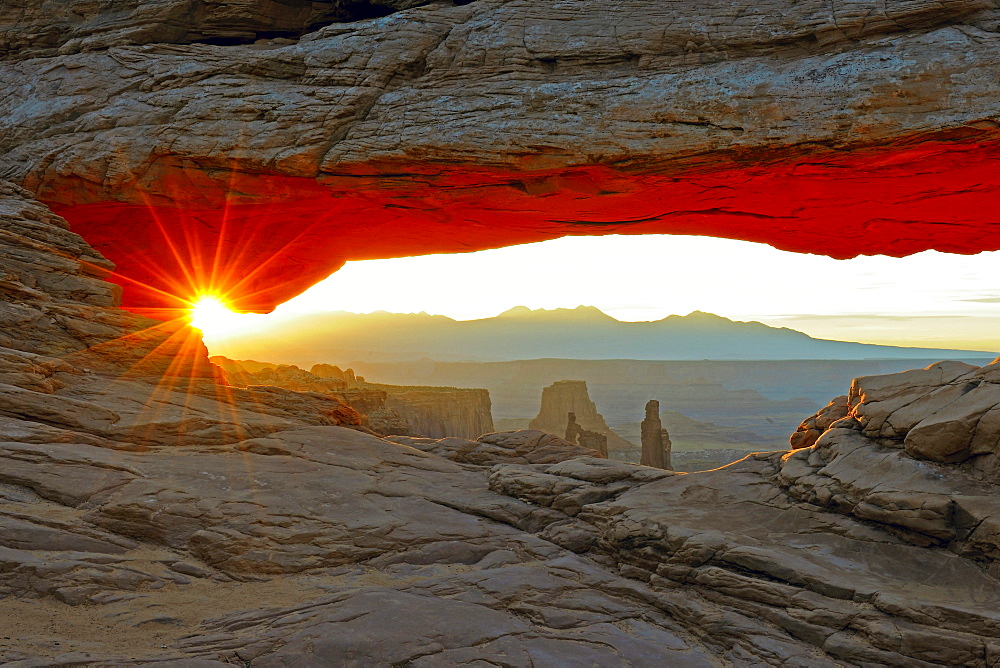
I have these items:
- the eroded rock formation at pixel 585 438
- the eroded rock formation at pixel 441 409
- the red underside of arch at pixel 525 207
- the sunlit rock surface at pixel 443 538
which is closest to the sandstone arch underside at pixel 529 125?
the red underside of arch at pixel 525 207

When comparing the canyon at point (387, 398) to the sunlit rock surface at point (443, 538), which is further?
the canyon at point (387, 398)

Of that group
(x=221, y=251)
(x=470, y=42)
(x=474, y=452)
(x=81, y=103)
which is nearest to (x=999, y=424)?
(x=474, y=452)

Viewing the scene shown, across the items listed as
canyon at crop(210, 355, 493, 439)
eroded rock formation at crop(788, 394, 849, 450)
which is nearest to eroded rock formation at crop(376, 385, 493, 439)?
canyon at crop(210, 355, 493, 439)

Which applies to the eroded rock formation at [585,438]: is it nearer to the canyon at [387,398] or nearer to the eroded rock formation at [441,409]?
the eroded rock formation at [441,409]

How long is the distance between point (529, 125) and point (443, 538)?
9085 mm

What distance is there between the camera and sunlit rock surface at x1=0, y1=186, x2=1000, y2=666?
7.39 meters

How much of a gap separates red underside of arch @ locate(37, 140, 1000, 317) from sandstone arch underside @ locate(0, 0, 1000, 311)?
0.08 metres

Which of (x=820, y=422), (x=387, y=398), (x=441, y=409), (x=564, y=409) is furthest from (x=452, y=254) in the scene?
(x=564, y=409)

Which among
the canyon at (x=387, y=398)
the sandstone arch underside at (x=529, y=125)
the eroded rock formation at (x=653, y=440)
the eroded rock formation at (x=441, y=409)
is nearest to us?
the sandstone arch underside at (x=529, y=125)

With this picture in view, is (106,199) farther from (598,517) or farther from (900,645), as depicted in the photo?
(900,645)

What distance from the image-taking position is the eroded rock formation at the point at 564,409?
78.2 m

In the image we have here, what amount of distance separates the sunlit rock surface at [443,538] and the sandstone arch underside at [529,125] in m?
4.69

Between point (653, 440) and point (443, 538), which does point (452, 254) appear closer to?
point (443, 538)

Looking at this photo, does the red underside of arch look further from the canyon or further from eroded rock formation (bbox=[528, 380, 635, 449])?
eroded rock formation (bbox=[528, 380, 635, 449])
